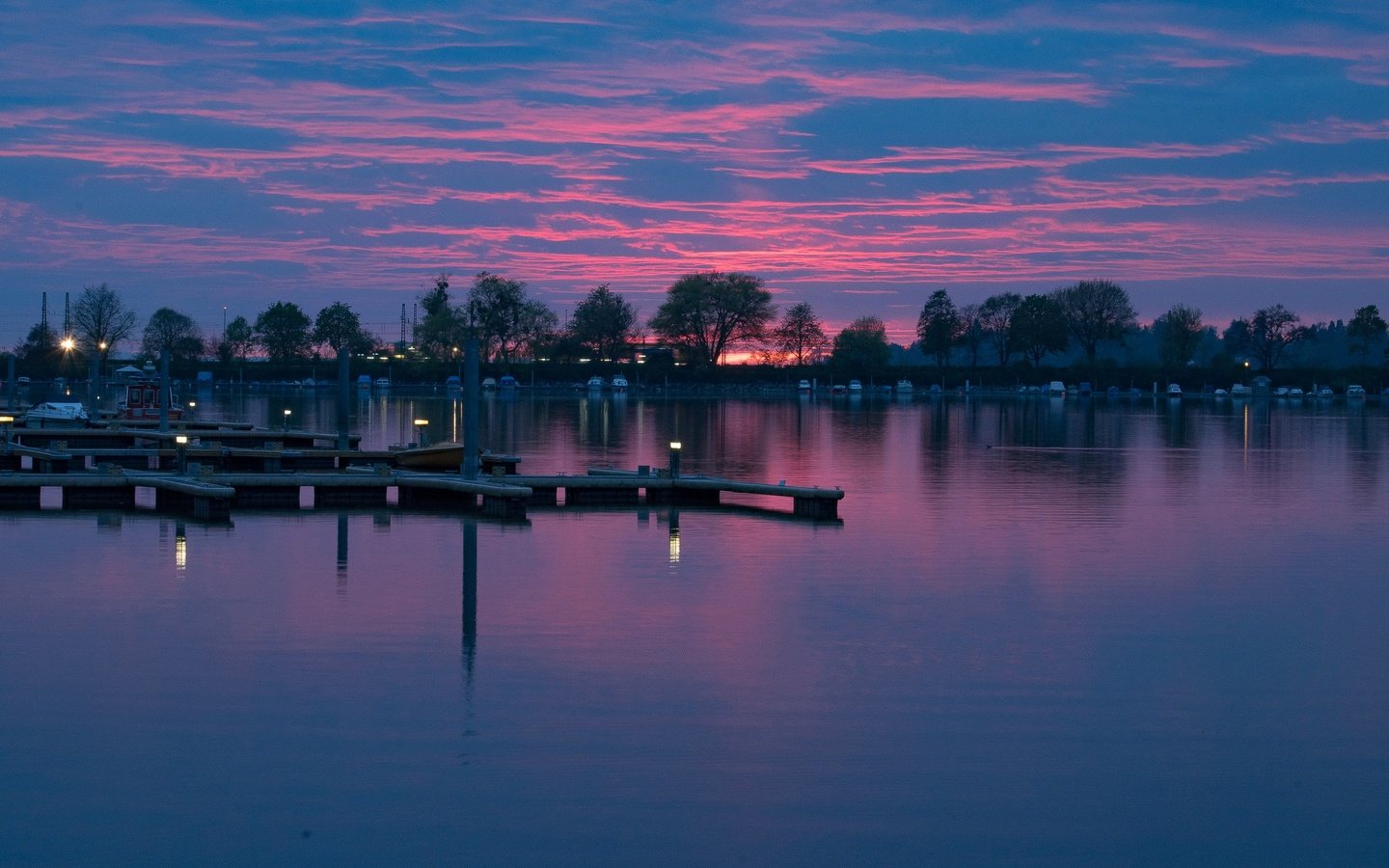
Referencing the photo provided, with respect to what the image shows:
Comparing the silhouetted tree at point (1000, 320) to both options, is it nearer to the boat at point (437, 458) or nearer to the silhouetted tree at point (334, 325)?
the silhouetted tree at point (334, 325)

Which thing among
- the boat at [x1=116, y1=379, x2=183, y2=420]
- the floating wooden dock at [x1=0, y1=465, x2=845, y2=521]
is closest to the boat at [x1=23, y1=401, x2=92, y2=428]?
the boat at [x1=116, y1=379, x2=183, y2=420]

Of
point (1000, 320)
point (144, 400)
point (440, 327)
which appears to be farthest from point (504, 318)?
point (144, 400)

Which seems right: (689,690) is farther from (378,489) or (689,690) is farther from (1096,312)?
(1096,312)

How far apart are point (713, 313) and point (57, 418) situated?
4512 inches

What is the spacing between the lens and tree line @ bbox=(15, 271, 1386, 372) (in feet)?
549

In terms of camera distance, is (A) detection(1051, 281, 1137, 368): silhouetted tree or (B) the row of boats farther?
(A) detection(1051, 281, 1137, 368): silhouetted tree

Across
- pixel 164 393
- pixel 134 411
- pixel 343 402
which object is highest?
pixel 164 393

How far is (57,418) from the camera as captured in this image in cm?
5841

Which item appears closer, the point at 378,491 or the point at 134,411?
the point at 378,491

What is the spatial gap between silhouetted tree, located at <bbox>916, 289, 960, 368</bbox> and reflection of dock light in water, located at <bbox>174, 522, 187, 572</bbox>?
152469 mm

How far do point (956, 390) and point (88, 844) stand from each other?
160250 millimetres

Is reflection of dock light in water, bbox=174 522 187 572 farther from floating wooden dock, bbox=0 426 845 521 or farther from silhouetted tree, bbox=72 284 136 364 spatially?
silhouetted tree, bbox=72 284 136 364

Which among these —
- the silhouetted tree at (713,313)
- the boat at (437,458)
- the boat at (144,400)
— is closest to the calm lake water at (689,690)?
the boat at (437,458)

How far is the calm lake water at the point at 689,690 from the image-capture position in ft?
38.3
